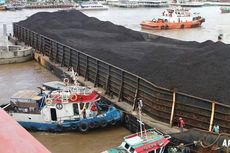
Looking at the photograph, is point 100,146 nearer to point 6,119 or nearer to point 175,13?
point 6,119

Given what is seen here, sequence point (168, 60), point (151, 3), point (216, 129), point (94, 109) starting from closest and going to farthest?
point (216, 129) < point (94, 109) < point (168, 60) < point (151, 3)

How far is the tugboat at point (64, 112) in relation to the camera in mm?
14289

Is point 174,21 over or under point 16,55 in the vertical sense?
over

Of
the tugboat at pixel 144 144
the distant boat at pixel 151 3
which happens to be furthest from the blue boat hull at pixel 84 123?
the distant boat at pixel 151 3

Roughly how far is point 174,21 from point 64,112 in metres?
42.6

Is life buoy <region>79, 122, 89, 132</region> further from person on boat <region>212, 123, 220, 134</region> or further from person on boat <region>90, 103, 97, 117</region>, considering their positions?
person on boat <region>212, 123, 220, 134</region>

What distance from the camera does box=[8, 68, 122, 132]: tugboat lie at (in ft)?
46.9

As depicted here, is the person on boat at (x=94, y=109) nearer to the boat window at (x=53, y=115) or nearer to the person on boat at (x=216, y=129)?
the boat window at (x=53, y=115)

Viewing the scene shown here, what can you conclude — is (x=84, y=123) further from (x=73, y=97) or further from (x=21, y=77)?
(x=21, y=77)

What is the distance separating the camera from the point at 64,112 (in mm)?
14391

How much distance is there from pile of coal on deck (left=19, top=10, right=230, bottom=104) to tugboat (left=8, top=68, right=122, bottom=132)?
2507 mm

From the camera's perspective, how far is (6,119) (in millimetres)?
3850

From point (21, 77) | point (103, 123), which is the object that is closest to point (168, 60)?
point (103, 123)

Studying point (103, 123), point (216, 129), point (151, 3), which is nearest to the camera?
point (216, 129)
